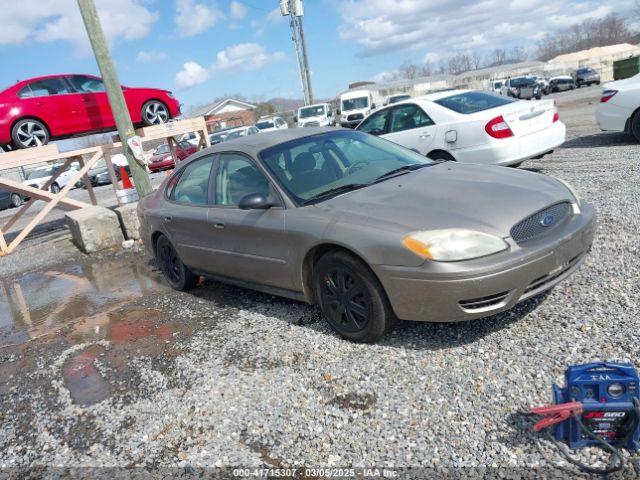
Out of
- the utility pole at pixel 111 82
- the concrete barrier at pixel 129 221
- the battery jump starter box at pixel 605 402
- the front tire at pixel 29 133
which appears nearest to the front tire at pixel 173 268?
the concrete barrier at pixel 129 221

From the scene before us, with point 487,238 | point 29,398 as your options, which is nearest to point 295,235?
point 487,238

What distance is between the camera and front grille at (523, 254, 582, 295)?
10.5 feet

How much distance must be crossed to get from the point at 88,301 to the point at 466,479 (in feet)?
16.6

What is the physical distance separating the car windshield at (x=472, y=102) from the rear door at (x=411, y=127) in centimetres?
35

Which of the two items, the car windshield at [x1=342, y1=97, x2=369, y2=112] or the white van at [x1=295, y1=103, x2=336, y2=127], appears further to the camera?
the car windshield at [x1=342, y1=97, x2=369, y2=112]

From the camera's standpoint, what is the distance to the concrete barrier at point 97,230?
8.53 meters

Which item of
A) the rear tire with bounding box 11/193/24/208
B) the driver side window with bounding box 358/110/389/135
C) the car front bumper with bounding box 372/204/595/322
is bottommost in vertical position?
the rear tire with bounding box 11/193/24/208

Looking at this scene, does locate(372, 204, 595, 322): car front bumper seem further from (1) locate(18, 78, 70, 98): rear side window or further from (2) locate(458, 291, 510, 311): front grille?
(1) locate(18, 78, 70, 98): rear side window

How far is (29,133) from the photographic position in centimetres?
893

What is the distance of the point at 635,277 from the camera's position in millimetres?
3902

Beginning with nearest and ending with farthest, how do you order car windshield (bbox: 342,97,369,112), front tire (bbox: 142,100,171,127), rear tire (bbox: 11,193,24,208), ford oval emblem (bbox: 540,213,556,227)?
ford oval emblem (bbox: 540,213,556,227) → front tire (bbox: 142,100,171,127) → rear tire (bbox: 11,193,24,208) → car windshield (bbox: 342,97,369,112)

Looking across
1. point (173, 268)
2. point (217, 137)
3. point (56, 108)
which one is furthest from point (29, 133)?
point (217, 137)

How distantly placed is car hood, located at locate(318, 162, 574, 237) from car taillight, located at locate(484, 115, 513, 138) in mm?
3005

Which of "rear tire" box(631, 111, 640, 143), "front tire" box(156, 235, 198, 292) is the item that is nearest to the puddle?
"front tire" box(156, 235, 198, 292)
